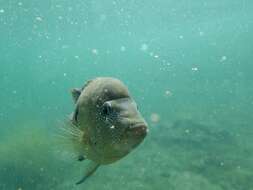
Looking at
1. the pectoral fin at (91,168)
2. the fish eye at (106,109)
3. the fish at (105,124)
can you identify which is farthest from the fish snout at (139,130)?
the pectoral fin at (91,168)

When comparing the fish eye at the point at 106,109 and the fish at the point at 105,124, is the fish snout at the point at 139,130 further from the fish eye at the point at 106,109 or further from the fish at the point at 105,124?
the fish eye at the point at 106,109

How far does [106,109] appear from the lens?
2951 mm

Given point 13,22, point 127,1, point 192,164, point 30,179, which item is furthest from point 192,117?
point 13,22

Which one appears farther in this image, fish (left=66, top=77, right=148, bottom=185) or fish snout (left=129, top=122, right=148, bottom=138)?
fish (left=66, top=77, right=148, bottom=185)

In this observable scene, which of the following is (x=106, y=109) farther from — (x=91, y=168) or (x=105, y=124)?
(x=91, y=168)

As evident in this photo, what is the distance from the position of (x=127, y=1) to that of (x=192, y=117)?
1049 inches

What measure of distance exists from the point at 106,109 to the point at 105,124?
145 millimetres

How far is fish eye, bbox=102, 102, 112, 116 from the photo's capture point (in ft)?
9.50

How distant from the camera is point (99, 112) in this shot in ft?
9.97

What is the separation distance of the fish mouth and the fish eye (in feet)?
1.48

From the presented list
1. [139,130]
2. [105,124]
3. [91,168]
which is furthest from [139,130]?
[91,168]

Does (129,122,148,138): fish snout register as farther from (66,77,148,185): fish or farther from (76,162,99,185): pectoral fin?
(76,162,99,185): pectoral fin

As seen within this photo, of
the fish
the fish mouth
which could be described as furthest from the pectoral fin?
the fish mouth

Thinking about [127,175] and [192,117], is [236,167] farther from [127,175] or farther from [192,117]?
[192,117]
